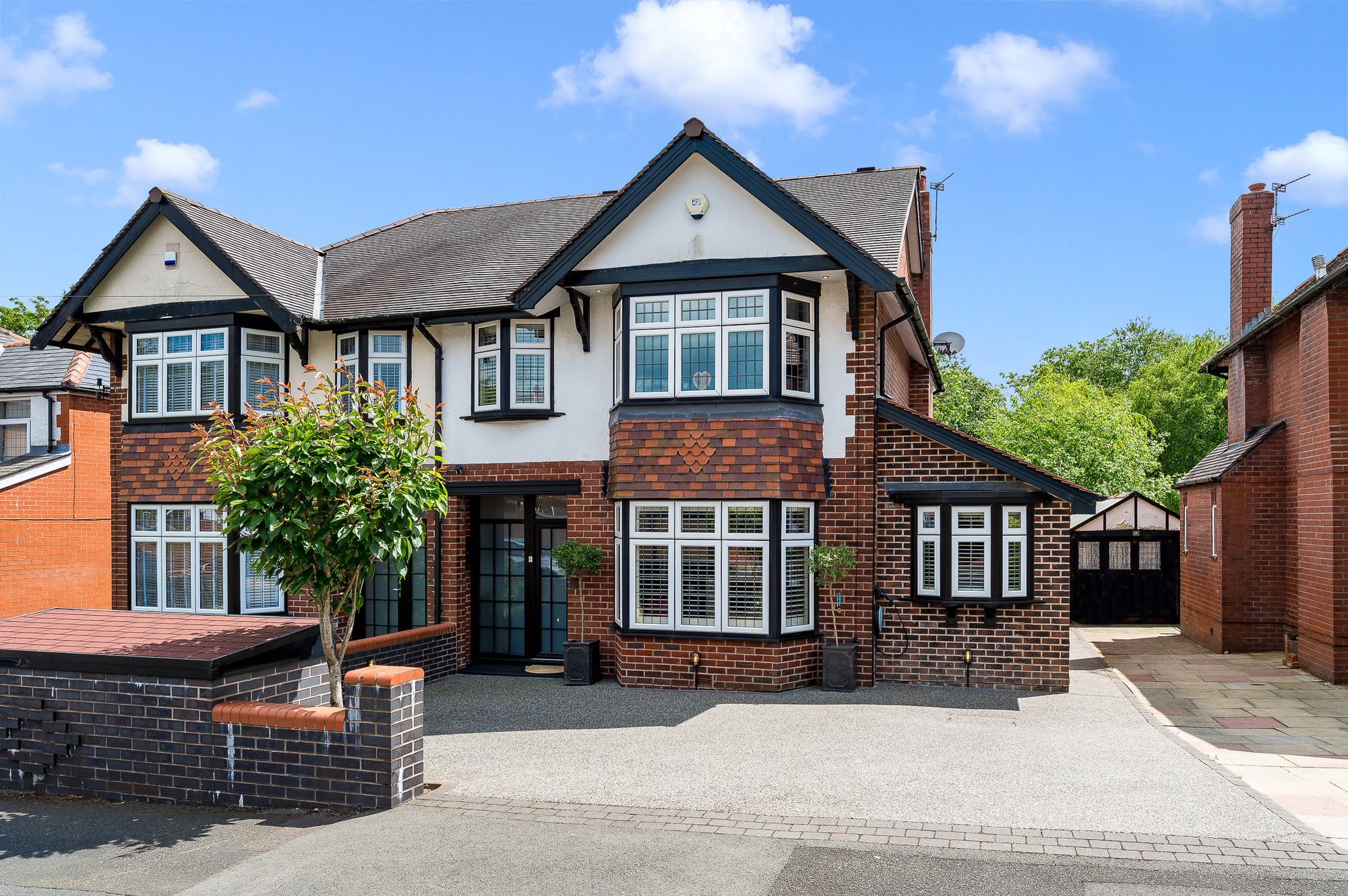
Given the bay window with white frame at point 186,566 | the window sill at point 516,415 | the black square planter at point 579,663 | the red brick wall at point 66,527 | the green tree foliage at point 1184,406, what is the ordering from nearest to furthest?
the black square planter at point 579,663 < the window sill at point 516,415 < the bay window with white frame at point 186,566 < the red brick wall at point 66,527 < the green tree foliage at point 1184,406

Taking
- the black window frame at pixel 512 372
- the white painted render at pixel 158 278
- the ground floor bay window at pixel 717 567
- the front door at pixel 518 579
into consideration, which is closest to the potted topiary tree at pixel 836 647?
the ground floor bay window at pixel 717 567

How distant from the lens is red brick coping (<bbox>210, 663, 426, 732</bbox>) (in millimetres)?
7984

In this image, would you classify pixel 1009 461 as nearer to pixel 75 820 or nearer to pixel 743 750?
pixel 743 750

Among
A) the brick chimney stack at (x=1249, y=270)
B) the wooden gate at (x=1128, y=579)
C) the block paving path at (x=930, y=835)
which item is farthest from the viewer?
the wooden gate at (x=1128, y=579)

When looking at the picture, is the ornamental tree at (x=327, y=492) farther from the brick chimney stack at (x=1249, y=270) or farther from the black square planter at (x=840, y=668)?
the brick chimney stack at (x=1249, y=270)

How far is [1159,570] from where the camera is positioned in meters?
23.1

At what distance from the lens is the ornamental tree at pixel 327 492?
8.52 m

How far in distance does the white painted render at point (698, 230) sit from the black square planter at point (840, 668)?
515 centimetres

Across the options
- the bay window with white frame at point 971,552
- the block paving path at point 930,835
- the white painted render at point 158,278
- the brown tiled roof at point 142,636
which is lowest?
the block paving path at point 930,835

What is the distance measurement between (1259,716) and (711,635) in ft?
21.9

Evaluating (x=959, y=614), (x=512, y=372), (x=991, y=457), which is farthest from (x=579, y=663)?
(x=991, y=457)

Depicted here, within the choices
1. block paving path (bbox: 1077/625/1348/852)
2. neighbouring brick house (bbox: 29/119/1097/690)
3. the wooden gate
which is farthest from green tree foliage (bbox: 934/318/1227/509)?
neighbouring brick house (bbox: 29/119/1097/690)

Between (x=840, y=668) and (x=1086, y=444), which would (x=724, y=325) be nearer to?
(x=840, y=668)

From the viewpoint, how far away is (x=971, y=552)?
13469 mm
